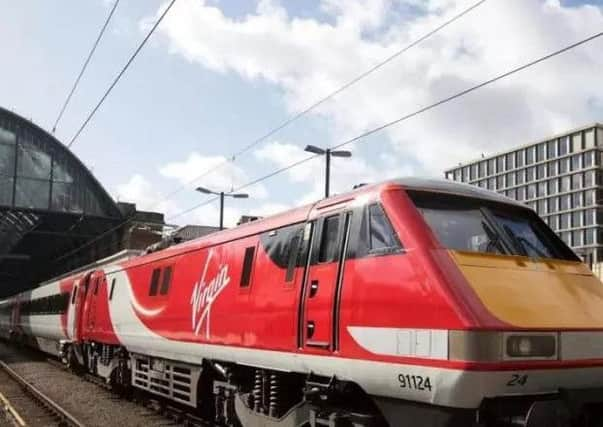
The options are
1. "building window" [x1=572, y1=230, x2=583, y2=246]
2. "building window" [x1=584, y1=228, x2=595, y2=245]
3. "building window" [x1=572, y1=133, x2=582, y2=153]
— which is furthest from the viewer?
"building window" [x1=572, y1=230, x2=583, y2=246]

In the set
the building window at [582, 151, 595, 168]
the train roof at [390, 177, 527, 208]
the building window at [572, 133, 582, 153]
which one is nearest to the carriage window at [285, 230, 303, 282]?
the train roof at [390, 177, 527, 208]

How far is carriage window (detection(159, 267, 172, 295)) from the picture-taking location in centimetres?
1259

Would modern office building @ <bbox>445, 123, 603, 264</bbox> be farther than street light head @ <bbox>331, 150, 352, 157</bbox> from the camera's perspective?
Yes

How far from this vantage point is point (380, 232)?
6848mm

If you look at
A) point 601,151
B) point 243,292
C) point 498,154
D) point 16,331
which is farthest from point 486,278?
point 498,154

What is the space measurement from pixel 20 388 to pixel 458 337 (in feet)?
54.7

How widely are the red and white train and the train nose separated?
0.02m

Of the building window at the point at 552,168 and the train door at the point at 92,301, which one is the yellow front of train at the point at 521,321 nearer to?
the train door at the point at 92,301

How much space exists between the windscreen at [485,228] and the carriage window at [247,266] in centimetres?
307

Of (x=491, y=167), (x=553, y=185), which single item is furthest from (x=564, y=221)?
(x=491, y=167)

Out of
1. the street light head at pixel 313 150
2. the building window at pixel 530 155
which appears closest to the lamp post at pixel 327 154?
the street light head at pixel 313 150

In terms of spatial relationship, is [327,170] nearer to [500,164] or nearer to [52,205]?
[52,205]

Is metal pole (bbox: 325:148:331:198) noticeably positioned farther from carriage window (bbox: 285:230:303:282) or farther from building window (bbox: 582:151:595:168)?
A: building window (bbox: 582:151:595:168)

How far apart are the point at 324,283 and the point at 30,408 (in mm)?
10599
